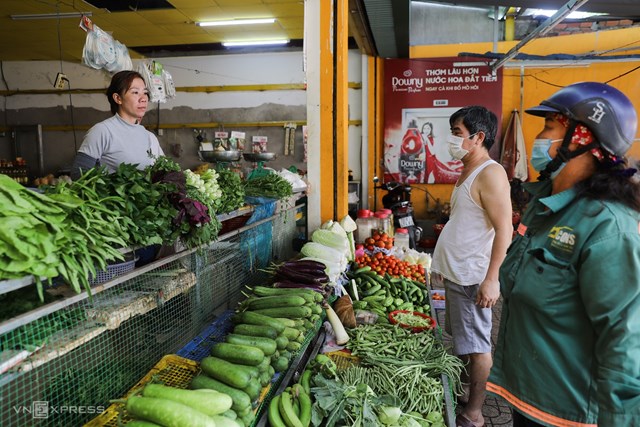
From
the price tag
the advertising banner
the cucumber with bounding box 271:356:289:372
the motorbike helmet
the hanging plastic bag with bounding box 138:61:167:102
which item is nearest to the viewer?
the motorbike helmet

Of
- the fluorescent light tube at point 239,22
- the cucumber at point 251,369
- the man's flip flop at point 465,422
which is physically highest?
the fluorescent light tube at point 239,22

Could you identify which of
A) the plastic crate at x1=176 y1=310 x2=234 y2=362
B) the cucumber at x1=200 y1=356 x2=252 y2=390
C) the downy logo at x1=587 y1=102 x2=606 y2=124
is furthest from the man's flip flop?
the downy logo at x1=587 y1=102 x2=606 y2=124

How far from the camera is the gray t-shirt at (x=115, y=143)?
10.7 ft

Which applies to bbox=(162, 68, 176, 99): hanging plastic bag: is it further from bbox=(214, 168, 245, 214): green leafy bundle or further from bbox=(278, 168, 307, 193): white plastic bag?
bbox=(214, 168, 245, 214): green leafy bundle

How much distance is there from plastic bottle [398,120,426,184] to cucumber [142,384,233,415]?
902 cm

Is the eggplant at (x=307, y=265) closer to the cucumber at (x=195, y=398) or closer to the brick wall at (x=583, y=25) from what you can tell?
the cucumber at (x=195, y=398)

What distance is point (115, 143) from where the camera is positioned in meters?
3.36

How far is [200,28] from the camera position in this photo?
9367 mm

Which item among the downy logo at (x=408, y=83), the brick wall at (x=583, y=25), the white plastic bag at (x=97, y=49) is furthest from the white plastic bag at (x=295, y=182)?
the brick wall at (x=583, y=25)

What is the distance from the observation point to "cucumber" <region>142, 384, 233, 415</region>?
5.79ft

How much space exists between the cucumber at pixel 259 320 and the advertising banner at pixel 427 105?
8.05m

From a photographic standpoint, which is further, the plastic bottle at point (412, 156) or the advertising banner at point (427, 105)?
the plastic bottle at point (412, 156)

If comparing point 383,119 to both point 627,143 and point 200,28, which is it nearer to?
point 200,28

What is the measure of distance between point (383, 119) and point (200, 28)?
15.5 ft
